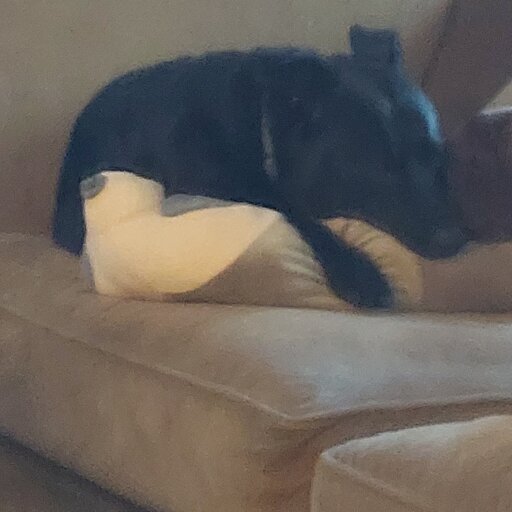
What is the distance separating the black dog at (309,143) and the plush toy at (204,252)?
0.12 ft

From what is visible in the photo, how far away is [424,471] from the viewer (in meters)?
1.04

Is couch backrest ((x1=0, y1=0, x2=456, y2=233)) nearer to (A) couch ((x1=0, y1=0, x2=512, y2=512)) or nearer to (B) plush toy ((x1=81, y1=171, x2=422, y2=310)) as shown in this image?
(A) couch ((x1=0, y1=0, x2=512, y2=512))

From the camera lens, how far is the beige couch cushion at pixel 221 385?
4.16ft

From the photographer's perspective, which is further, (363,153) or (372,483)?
(363,153)

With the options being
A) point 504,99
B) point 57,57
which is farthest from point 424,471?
point 504,99

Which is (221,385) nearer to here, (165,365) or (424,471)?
(165,365)

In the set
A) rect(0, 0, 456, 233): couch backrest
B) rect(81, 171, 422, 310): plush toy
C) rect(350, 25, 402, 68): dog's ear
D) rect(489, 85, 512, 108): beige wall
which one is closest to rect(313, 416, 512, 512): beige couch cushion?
rect(81, 171, 422, 310): plush toy

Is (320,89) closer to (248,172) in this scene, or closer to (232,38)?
(248,172)

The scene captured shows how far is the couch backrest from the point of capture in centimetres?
182

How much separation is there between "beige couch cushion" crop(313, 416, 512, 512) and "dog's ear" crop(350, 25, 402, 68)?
75 cm

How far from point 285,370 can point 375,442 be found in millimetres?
192

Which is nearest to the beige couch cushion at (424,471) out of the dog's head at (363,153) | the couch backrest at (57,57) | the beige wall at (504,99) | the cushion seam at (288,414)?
the cushion seam at (288,414)

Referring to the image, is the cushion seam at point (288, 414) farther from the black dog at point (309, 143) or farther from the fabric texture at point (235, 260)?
the black dog at point (309, 143)

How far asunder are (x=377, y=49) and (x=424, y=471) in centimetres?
86
